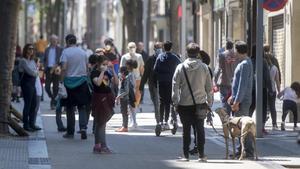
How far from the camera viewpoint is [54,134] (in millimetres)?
20219

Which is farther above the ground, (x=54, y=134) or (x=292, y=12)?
(x=292, y=12)

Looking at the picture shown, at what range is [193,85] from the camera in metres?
15.5

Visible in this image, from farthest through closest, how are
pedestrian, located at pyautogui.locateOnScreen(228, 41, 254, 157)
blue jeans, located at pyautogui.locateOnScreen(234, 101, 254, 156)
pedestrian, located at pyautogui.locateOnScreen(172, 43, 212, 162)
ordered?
pedestrian, located at pyautogui.locateOnScreen(228, 41, 254, 157)
blue jeans, located at pyautogui.locateOnScreen(234, 101, 254, 156)
pedestrian, located at pyautogui.locateOnScreen(172, 43, 212, 162)

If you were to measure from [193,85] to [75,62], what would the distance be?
4.52 meters

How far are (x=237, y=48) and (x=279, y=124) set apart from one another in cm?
704

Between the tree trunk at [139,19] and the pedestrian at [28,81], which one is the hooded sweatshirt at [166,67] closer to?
the pedestrian at [28,81]

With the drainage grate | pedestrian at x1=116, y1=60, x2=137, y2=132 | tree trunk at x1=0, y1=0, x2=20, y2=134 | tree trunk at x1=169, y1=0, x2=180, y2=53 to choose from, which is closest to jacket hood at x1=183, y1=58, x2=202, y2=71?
the drainage grate

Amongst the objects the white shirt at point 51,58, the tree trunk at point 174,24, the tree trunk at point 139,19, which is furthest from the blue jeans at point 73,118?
the tree trunk at point 139,19

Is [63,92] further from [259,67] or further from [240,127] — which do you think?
[240,127]

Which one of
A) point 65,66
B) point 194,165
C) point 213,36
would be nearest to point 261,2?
point 65,66

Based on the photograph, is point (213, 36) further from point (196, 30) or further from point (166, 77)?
point (166, 77)

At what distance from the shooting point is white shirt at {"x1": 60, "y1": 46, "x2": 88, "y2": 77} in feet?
63.7

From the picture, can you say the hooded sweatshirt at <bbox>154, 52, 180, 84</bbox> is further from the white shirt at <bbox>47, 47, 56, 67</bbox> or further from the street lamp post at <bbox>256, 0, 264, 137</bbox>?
the white shirt at <bbox>47, 47, 56, 67</bbox>

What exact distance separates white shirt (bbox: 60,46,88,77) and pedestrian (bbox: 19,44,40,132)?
0.83m
